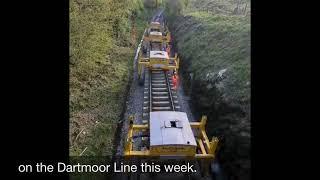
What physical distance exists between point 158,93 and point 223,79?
3434 mm

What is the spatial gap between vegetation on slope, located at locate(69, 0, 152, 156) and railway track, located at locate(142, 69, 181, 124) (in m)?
1.15

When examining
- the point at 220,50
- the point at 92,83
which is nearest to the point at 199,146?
the point at 92,83

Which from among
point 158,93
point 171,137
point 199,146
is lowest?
point 199,146

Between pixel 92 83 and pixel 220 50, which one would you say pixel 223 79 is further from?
pixel 92 83

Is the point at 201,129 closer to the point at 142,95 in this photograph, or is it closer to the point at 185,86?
the point at 142,95

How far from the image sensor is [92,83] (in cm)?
1603

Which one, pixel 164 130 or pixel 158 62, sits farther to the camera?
pixel 158 62

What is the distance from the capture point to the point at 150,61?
1955 cm

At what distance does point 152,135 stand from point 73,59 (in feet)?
19.8

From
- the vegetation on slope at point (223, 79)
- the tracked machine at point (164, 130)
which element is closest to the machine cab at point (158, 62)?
the tracked machine at point (164, 130)

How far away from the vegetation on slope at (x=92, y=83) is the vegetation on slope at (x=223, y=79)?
3.85 m

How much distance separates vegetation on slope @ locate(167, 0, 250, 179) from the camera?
11177 mm

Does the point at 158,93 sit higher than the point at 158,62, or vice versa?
the point at 158,62
